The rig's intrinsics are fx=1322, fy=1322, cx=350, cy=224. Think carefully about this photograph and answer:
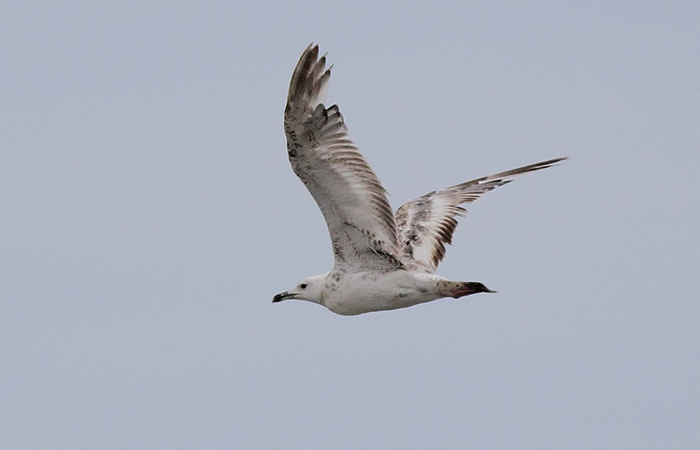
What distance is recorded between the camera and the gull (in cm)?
1562

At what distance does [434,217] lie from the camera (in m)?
19.9

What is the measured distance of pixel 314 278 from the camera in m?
18.0

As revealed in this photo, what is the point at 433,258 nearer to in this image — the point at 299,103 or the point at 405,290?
the point at 405,290

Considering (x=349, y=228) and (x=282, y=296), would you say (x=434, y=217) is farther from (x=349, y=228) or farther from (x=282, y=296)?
(x=349, y=228)

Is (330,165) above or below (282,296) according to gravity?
above

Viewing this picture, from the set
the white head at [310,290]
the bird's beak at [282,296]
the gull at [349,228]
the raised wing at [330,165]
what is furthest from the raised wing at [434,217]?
the bird's beak at [282,296]

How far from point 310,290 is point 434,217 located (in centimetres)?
280

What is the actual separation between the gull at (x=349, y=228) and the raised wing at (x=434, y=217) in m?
0.03

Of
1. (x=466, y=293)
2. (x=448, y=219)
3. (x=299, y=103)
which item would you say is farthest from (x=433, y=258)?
(x=299, y=103)

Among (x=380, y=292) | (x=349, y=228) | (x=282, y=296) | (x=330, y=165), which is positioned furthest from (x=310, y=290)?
(x=330, y=165)

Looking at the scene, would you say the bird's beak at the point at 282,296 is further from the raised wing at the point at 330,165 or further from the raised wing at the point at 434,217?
the raised wing at the point at 330,165

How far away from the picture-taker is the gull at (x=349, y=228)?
1562 cm

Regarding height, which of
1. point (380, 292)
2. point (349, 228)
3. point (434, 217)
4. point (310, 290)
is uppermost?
point (434, 217)

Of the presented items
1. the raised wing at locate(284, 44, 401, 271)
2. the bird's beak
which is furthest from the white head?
the raised wing at locate(284, 44, 401, 271)
